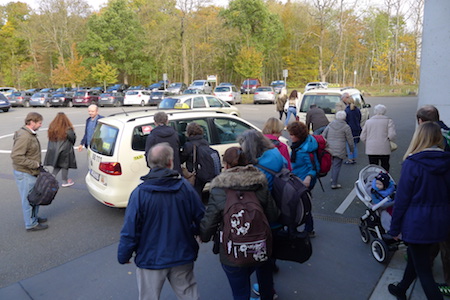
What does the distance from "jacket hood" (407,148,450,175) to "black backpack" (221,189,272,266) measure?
53.1 inches

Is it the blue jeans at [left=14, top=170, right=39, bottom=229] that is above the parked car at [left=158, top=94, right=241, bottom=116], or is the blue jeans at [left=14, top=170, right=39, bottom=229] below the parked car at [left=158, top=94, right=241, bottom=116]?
below

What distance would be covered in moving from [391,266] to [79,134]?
13829 millimetres

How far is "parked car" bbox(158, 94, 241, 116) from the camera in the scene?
46.7 ft

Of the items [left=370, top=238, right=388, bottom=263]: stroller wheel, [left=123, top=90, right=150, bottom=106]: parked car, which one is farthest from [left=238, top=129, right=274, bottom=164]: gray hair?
[left=123, top=90, right=150, bottom=106]: parked car

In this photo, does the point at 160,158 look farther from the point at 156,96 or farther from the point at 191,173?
the point at 156,96

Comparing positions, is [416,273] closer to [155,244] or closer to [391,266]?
[391,266]

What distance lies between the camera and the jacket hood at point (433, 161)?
284 centimetres

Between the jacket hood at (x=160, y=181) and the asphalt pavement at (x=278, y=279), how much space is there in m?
1.60

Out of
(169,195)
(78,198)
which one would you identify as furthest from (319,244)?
(78,198)

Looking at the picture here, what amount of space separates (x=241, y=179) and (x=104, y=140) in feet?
12.6

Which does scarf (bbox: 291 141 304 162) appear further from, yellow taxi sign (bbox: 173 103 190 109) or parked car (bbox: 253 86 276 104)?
parked car (bbox: 253 86 276 104)

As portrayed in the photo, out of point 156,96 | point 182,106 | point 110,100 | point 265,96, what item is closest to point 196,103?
point 182,106

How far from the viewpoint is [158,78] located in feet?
192

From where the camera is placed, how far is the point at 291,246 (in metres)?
3.04
